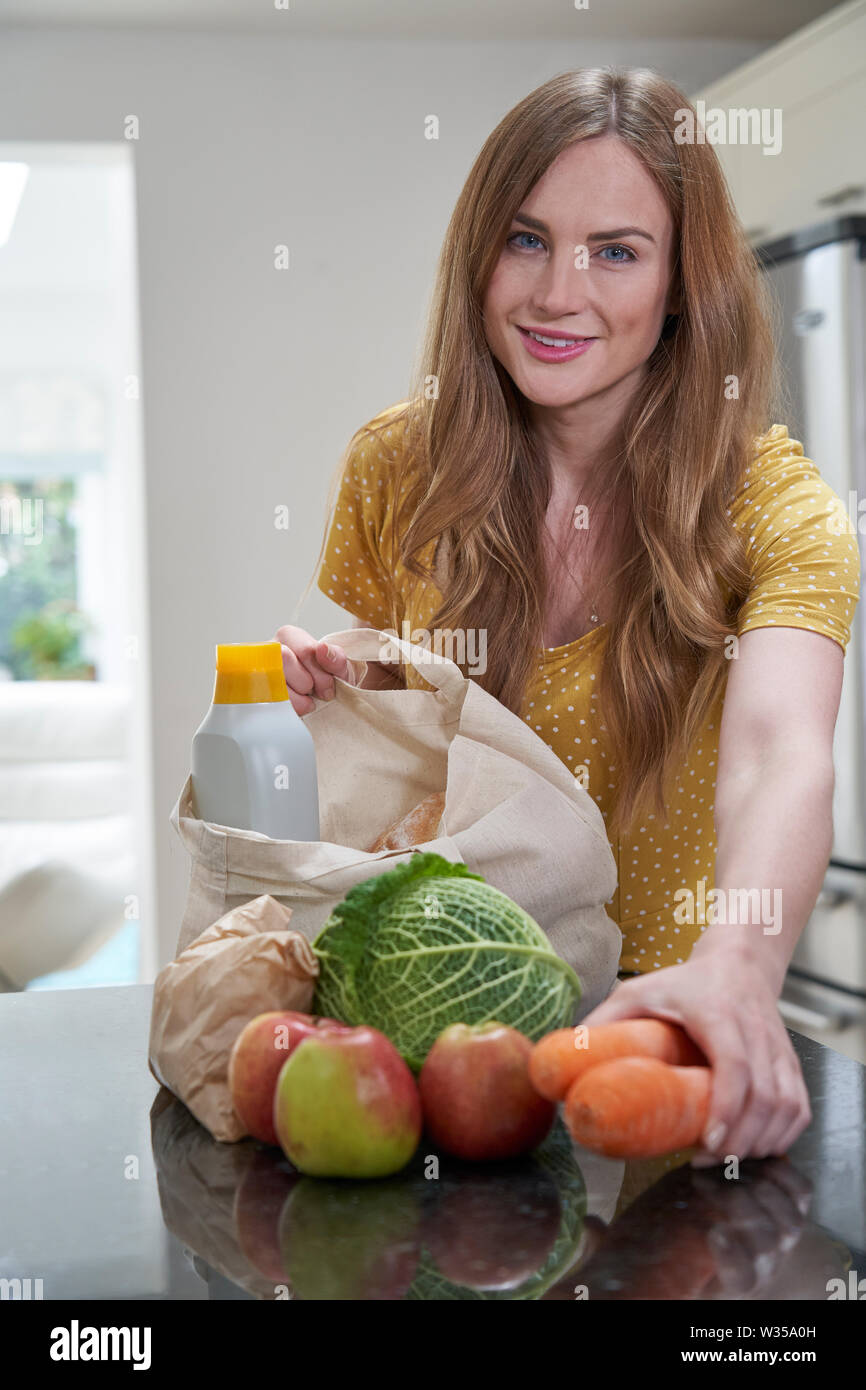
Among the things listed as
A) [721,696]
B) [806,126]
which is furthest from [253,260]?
[721,696]

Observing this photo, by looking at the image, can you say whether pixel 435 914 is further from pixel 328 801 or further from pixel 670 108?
pixel 670 108

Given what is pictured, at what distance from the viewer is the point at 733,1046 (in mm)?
585

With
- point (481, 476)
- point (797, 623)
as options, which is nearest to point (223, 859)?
point (797, 623)

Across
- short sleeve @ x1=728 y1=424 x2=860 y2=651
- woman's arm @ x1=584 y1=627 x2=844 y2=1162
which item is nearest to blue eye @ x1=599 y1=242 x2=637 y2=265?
short sleeve @ x1=728 y1=424 x2=860 y2=651

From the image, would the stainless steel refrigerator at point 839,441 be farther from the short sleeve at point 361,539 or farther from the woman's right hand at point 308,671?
the woman's right hand at point 308,671

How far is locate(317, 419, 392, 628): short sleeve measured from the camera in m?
1.33

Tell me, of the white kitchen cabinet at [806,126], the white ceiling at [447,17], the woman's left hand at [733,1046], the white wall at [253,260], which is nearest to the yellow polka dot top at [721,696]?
the woman's left hand at [733,1046]

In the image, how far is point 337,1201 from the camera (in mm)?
545

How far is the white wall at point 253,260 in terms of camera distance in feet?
10.2

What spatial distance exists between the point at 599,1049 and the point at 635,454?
689 mm

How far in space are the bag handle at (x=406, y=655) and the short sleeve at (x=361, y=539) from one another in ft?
1.52

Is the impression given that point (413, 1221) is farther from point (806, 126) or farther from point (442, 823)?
point (806, 126)

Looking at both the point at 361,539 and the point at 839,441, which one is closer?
the point at 361,539
